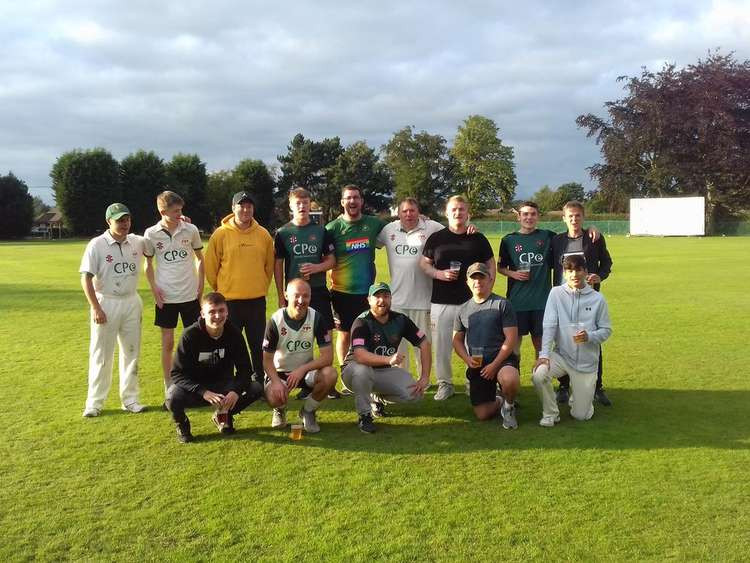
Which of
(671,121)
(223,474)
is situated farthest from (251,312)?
(671,121)

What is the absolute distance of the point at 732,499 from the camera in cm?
376

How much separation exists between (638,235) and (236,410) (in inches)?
2072

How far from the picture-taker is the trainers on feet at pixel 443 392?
20.0 ft

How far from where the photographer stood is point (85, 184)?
58594 millimetres

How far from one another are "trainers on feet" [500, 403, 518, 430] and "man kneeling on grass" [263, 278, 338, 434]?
1.46 meters

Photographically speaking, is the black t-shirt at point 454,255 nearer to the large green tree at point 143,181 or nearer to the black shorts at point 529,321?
the black shorts at point 529,321

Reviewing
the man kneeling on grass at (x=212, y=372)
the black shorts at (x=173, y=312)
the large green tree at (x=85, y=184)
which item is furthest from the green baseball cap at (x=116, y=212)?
the large green tree at (x=85, y=184)

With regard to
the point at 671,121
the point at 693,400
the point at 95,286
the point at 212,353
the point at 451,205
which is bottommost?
the point at 693,400

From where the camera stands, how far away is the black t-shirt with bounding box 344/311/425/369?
537cm

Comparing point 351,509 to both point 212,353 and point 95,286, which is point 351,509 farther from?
point 95,286

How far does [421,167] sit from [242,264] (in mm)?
71064

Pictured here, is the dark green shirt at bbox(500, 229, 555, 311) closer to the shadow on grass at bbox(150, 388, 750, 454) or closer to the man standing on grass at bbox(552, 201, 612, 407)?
the man standing on grass at bbox(552, 201, 612, 407)

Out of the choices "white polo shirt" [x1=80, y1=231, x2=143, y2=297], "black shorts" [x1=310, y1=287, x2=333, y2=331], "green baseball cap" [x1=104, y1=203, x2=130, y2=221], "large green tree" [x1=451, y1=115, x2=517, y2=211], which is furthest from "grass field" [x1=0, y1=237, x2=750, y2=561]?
"large green tree" [x1=451, y1=115, x2=517, y2=211]

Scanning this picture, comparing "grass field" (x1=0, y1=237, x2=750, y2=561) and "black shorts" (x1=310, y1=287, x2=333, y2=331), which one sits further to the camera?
"black shorts" (x1=310, y1=287, x2=333, y2=331)
